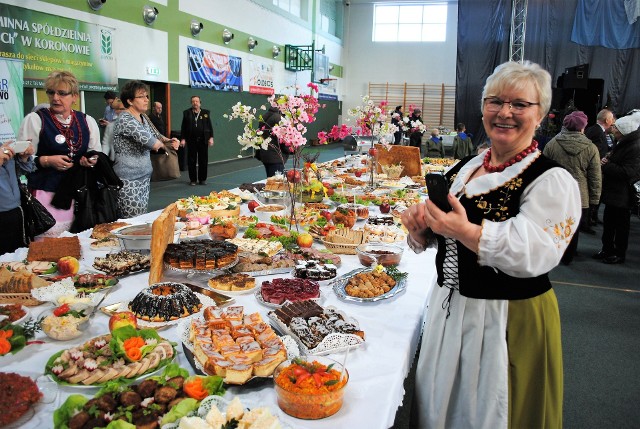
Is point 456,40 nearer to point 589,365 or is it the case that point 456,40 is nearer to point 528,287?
point 589,365

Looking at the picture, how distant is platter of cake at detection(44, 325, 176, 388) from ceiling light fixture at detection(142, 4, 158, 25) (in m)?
7.96

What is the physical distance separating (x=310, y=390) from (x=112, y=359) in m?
0.53

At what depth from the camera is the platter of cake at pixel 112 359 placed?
4.08 feet

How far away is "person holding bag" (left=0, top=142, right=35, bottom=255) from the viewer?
2.60 meters

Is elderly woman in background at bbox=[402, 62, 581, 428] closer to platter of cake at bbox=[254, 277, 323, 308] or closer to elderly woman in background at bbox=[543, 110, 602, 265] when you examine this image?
platter of cake at bbox=[254, 277, 323, 308]

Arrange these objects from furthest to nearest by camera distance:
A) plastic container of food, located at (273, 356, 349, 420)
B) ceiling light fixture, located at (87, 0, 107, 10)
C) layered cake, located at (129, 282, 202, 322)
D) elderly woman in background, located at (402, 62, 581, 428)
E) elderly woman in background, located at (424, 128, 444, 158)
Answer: elderly woman in background, located at (424, 128, 444, 158)
ceiling light fixture, located at (87, 0, 107, 10)
layered cake, located at (129, 282, 202, 322)
elderly woman in background, located at (402, 62, 581, 428)
plastic container of food, located at (273, 356, 349, 420)

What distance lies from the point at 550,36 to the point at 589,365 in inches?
546

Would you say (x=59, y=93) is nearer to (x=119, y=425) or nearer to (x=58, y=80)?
(x=58, y=80)

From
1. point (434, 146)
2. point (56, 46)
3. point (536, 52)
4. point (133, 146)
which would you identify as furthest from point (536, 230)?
point (536, 52)

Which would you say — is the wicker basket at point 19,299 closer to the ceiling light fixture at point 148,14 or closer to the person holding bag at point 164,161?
the person holding bag at point 164,161

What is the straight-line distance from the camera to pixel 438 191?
1.31 metres

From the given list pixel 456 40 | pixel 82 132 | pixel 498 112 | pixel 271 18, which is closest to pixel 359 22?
pixel 456 40

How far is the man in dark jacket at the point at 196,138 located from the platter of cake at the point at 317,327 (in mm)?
7032

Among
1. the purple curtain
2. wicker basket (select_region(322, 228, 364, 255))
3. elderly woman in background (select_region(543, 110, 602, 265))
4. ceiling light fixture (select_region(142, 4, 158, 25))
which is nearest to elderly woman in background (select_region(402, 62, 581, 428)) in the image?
wicker basket (select_region(322, 228, 364, 255))
